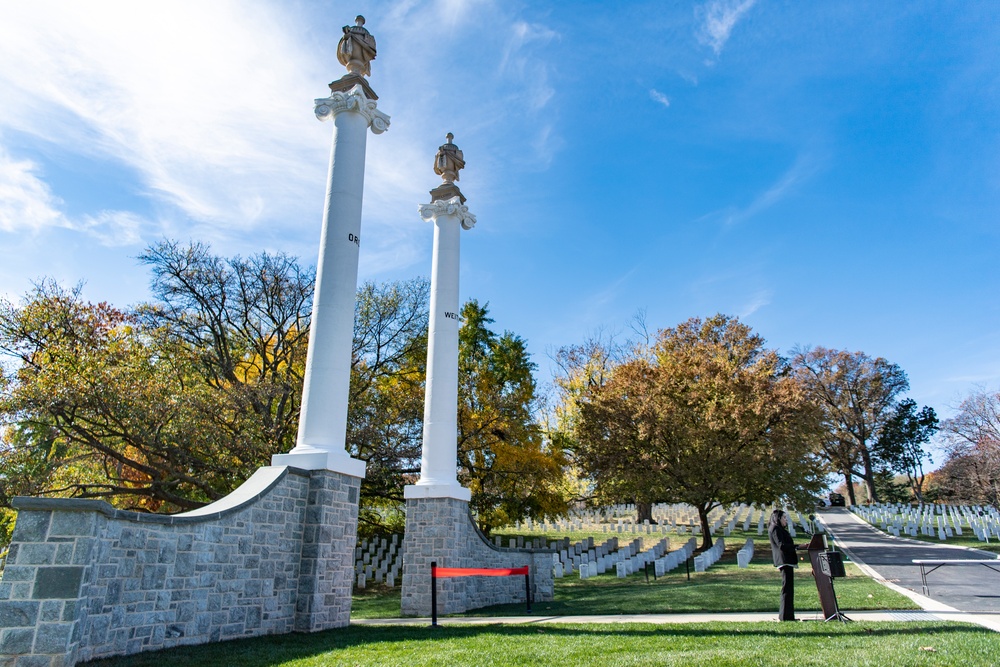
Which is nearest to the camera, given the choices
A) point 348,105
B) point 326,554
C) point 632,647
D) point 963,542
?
point 632,647

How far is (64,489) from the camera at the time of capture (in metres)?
15.3

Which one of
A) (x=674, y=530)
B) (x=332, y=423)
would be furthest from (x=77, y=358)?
(x=674, y=530)

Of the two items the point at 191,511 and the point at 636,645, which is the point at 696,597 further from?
the point at 191,511

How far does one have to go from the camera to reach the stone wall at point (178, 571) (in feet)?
18.9

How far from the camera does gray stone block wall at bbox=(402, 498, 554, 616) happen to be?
43.4 ft

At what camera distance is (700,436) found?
2378 centimetres

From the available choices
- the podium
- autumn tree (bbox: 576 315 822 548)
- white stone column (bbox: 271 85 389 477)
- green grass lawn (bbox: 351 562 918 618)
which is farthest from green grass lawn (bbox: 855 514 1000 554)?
white stone column (bbox: 271 85 389 477)

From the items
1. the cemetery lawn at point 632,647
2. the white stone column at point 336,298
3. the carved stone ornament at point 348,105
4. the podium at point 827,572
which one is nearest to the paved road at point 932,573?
the podium at point 827,572

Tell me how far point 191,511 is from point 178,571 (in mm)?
914

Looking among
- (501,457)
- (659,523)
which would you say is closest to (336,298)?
(501,457)

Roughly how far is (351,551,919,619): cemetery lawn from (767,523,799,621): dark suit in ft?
6.15

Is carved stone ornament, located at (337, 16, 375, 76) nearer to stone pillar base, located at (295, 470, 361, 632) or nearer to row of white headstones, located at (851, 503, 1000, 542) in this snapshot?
stone pillar base, located at (295, 470, 361, 632)

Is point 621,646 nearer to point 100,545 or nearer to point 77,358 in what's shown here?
point 100,545

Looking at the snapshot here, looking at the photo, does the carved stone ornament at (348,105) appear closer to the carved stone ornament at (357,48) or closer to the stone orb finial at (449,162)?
the carved stone ornament at (357,48)
